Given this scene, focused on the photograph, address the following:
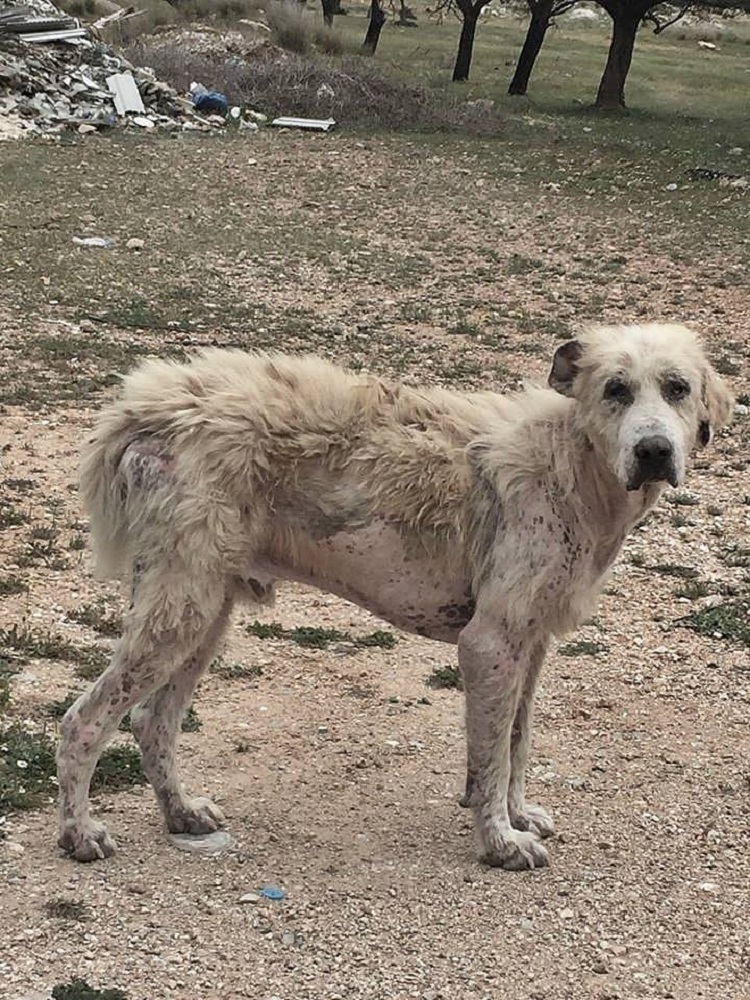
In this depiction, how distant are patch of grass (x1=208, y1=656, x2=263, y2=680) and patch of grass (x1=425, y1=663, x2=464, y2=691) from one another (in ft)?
2.46

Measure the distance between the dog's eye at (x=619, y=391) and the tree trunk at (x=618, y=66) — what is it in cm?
2715

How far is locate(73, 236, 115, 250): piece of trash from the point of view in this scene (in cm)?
1507

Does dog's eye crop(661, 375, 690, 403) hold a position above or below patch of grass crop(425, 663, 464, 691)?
above

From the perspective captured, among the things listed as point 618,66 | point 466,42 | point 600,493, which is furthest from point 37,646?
point 466,42

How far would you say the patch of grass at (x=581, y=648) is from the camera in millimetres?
6461

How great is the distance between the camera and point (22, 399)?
9.61m

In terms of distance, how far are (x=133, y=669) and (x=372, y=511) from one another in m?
0.92

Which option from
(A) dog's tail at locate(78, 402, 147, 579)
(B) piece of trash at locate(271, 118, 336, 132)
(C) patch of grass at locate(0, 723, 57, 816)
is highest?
(A) dog's tail at locate(78, 402, 147, 579)

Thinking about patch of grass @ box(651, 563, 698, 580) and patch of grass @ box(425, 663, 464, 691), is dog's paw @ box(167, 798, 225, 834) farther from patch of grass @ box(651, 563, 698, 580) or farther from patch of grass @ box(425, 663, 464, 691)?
patch of grass @ box(651, 563, 698, 580)

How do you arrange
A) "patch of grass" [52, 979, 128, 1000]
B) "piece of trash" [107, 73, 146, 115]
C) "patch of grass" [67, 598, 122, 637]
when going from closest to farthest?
1. "patch of grass" [52, 979, 128, 1000]
2. "patch of grass" [67, 598, 122, 637]
3. "piece of trash" [107, 73, 146, 115]

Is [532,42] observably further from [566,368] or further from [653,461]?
[653,461]

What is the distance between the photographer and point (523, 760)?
4.84 meters

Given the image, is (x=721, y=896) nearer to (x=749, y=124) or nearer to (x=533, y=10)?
(x=749, y=124)

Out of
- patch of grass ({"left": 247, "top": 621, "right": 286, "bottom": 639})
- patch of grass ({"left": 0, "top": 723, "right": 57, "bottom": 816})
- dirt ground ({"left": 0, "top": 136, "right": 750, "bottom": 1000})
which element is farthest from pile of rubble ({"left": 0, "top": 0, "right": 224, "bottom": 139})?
patch of grass ({"left": 0, "top": 723, "right": 57, "bottom": 816})
